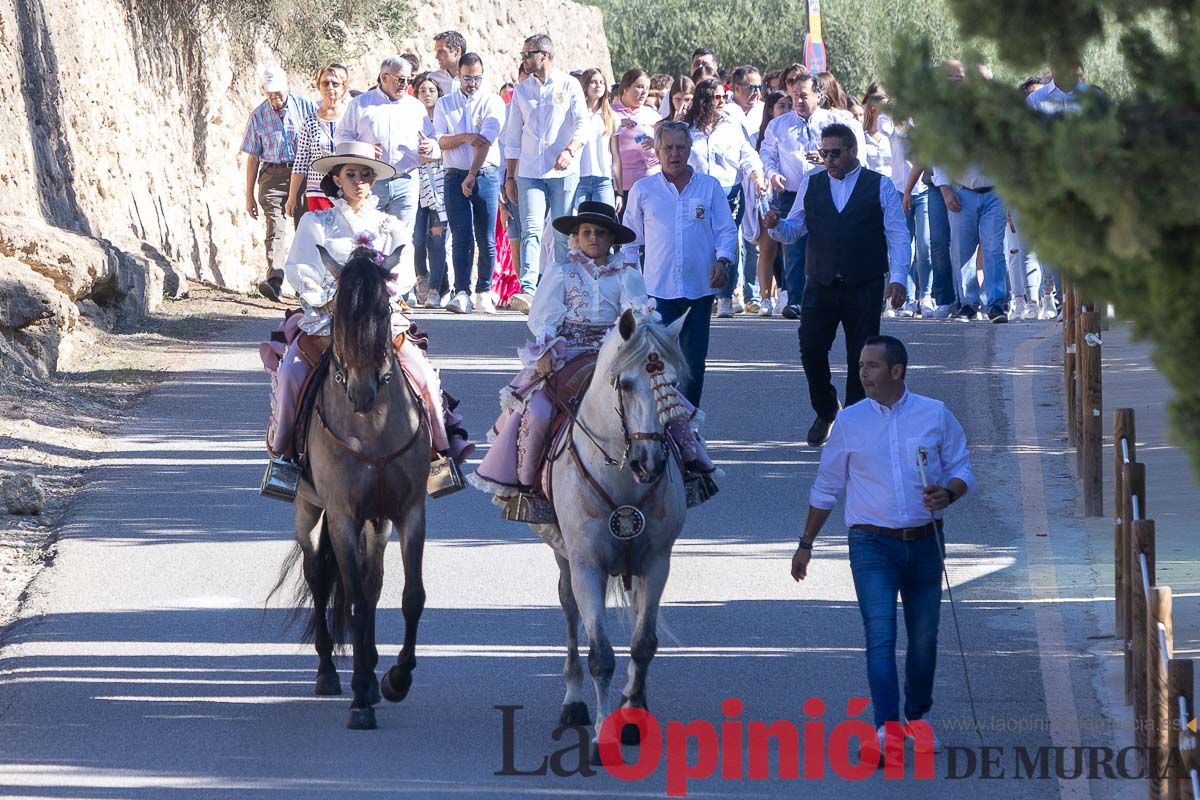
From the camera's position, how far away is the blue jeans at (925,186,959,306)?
62.3ft

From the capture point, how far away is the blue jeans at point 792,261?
18703 mm

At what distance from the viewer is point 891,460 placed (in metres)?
7.33

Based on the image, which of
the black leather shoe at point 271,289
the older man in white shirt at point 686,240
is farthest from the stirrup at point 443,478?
the black leather shoe at point 271,289

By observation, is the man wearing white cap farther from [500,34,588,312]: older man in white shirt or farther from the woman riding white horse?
the woman riding white horse

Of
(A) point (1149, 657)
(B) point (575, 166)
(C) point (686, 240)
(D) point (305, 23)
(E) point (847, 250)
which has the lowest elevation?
(A) point (1149, 657)

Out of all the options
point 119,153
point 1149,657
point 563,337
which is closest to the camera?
point 1149,657

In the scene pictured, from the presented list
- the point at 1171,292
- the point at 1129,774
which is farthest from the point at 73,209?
the point at 1171,292

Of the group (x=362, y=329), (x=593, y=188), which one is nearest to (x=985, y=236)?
(x=593, y=188)

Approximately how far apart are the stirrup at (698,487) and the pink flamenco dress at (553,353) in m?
0.05

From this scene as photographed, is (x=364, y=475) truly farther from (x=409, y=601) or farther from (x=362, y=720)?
(x=362, y=720)

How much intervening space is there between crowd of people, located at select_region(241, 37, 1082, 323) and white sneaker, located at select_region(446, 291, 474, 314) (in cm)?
2

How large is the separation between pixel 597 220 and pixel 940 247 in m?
11.1

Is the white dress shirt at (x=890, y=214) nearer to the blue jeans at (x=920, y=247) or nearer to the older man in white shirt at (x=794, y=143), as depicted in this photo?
the older man in white shirt at (x=794, y=143)

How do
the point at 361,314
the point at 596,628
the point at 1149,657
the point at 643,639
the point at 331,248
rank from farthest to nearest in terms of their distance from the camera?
1. the point at 331,248
2. the point at 361,314
3. the point at 643,639
4. the point at 596,628
5. the point at 1149,657
